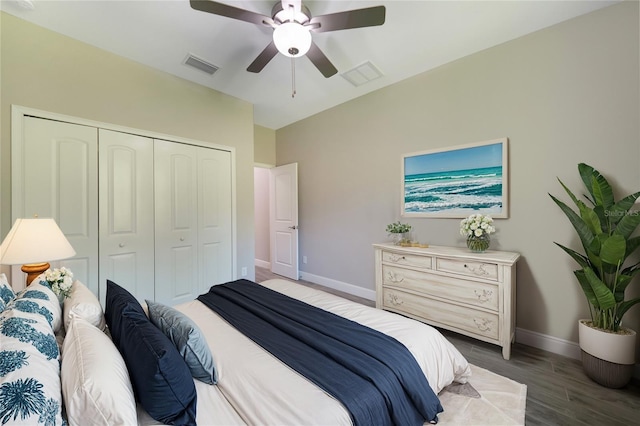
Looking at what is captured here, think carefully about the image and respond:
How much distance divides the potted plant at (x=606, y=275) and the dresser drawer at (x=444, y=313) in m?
0.60

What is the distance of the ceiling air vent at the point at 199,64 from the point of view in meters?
2.69

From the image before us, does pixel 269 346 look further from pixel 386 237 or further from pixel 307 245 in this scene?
pixel 307 245

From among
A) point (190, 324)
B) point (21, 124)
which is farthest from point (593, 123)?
point (21, 124)

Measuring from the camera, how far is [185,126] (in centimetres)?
317

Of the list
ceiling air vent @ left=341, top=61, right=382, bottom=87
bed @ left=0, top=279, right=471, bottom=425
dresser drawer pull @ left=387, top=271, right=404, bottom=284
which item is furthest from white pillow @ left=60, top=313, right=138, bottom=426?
ceiling air vent @ left=341, top=61, right=382, bottom=87

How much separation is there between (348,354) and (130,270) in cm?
269

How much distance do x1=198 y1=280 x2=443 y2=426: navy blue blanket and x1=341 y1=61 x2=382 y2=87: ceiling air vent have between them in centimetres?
260

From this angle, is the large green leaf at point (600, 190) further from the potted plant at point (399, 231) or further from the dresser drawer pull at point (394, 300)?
the dresser drawer pull at point (394, 300)

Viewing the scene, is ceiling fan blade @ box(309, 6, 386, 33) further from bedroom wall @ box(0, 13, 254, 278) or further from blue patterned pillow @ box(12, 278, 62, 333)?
blue patterned pillow @ box(12, 278, 62, 333)

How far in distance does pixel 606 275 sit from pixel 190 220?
410 centimetres

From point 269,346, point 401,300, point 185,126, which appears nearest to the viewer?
point 269,346

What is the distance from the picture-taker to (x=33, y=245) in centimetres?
162

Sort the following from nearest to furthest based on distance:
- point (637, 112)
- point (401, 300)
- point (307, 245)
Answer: point (637, 112), point (401, 300), point (307, 245)

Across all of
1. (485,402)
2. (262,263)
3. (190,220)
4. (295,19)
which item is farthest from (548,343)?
(262,263)
